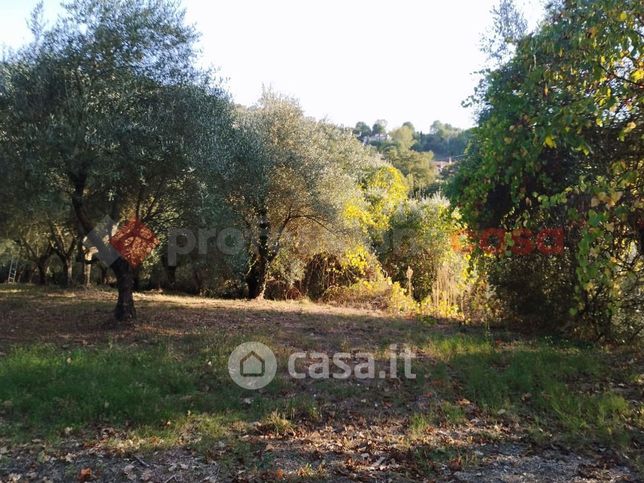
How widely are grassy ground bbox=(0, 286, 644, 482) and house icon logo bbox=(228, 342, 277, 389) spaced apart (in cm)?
15

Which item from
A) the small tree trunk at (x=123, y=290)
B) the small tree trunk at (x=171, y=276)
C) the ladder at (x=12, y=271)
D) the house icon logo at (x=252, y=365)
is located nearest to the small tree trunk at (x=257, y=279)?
the small tree trunk at (x=171, y=276)

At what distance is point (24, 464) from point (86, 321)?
Answer: 5.74 metres

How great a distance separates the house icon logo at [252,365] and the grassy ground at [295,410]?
0.48ft

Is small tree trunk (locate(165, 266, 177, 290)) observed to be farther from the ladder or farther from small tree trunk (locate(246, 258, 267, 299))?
the ladder

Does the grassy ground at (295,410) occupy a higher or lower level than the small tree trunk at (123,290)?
lower

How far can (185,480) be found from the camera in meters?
4.29

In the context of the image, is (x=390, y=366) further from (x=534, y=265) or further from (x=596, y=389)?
(x=534, y=265)

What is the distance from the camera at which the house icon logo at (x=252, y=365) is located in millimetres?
6672

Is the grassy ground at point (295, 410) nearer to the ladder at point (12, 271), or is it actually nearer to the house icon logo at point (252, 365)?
the house icon logo at point (252, 365)

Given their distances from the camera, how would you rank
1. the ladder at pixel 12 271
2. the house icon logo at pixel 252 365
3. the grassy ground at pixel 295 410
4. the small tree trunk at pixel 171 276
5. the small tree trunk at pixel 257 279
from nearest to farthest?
the grassy ground at pixel 295 410
the house icon logo at pixel 252 365
the small tree trunk at pixel 257 279
the small tree trunk at pixel 171 276
the ladder at pixel 12 271

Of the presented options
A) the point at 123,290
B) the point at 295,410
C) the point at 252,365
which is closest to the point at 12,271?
the point at 123,290

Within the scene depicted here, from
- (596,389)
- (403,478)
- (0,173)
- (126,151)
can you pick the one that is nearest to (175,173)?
(126,151)

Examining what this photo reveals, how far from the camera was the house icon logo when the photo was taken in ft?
21.9

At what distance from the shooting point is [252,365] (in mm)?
7270
